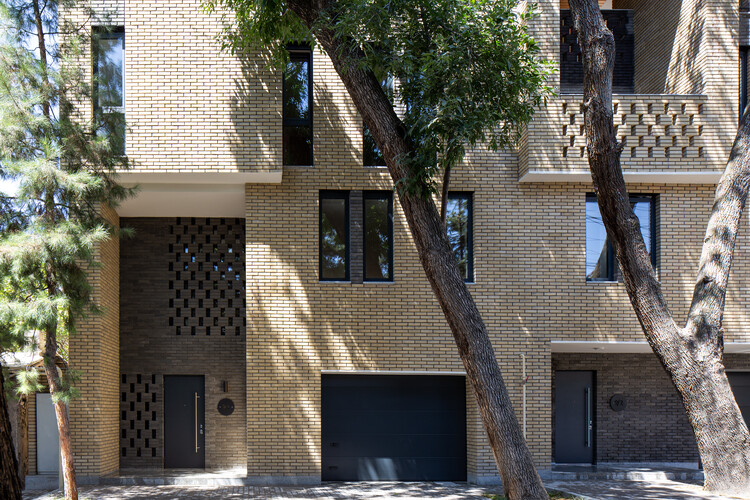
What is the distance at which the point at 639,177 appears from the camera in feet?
47.6

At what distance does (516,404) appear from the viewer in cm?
1440

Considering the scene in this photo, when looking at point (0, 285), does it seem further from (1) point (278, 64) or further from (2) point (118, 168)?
(1) point (278, 64)

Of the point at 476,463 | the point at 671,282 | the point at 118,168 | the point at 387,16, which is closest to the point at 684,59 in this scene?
the point at 671,282

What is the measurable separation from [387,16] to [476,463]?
28.6 feet

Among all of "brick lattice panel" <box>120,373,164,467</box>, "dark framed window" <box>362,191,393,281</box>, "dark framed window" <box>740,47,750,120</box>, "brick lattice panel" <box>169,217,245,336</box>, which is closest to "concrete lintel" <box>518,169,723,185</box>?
"dark framed window" <box>740,47,750,120</box>

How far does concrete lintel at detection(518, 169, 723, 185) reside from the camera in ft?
47.1

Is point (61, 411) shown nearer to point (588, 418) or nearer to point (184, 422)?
point (184, 422)

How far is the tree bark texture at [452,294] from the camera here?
10031mm

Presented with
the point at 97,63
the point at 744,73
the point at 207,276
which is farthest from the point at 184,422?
the point at 744,73

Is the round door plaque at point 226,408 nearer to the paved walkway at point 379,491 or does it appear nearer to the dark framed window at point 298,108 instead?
the paved walkway at point 379,491

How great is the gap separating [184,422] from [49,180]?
23.3 feet

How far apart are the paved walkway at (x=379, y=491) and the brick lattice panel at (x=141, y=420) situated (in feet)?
6.79

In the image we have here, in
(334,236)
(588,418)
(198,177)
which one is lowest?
(588,418)

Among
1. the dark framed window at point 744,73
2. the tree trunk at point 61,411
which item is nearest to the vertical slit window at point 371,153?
the tree trunk at point 61,411
